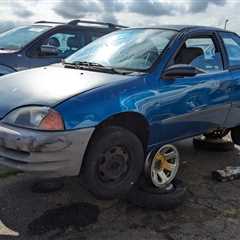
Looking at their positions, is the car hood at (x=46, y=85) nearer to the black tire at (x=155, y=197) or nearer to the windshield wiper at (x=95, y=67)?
the windshield wiper at (x=95, y=67)

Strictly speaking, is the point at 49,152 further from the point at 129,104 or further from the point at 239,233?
the point at 239,233

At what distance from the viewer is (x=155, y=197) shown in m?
4.57

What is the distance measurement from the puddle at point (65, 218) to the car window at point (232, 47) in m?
2.57

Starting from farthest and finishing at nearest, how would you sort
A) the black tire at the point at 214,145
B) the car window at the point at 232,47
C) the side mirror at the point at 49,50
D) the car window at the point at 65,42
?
the car window at the point at 65,42
the side mirror at the point at 49,50
the black tire at the point at 214,145
the car window at the point at 232,47

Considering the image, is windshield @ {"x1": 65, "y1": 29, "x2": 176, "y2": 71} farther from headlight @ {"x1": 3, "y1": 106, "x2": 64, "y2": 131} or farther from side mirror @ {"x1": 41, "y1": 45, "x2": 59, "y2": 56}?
side mirror @ {"x1": 41, "y1": 45, "x2": 59, "y2": 56}

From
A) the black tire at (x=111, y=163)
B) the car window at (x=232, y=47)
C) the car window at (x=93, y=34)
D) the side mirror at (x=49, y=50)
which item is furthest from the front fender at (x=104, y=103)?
the car window at (x=93, y=34)

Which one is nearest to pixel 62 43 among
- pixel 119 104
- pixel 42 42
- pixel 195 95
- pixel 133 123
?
pixel 42 42

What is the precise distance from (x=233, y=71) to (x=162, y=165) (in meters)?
1.60

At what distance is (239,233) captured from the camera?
163 inches

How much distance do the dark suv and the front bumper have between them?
13.2 feet

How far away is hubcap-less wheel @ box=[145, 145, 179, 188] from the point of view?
15.7ft

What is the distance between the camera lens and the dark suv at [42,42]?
7.98m

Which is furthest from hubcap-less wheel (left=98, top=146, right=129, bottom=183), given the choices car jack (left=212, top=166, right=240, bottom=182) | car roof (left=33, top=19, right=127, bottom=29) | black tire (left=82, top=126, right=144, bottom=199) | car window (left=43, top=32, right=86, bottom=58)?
car roof (left=33, top=19, right=127, bottom=29)

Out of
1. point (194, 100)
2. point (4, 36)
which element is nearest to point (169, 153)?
point (194, 100)
